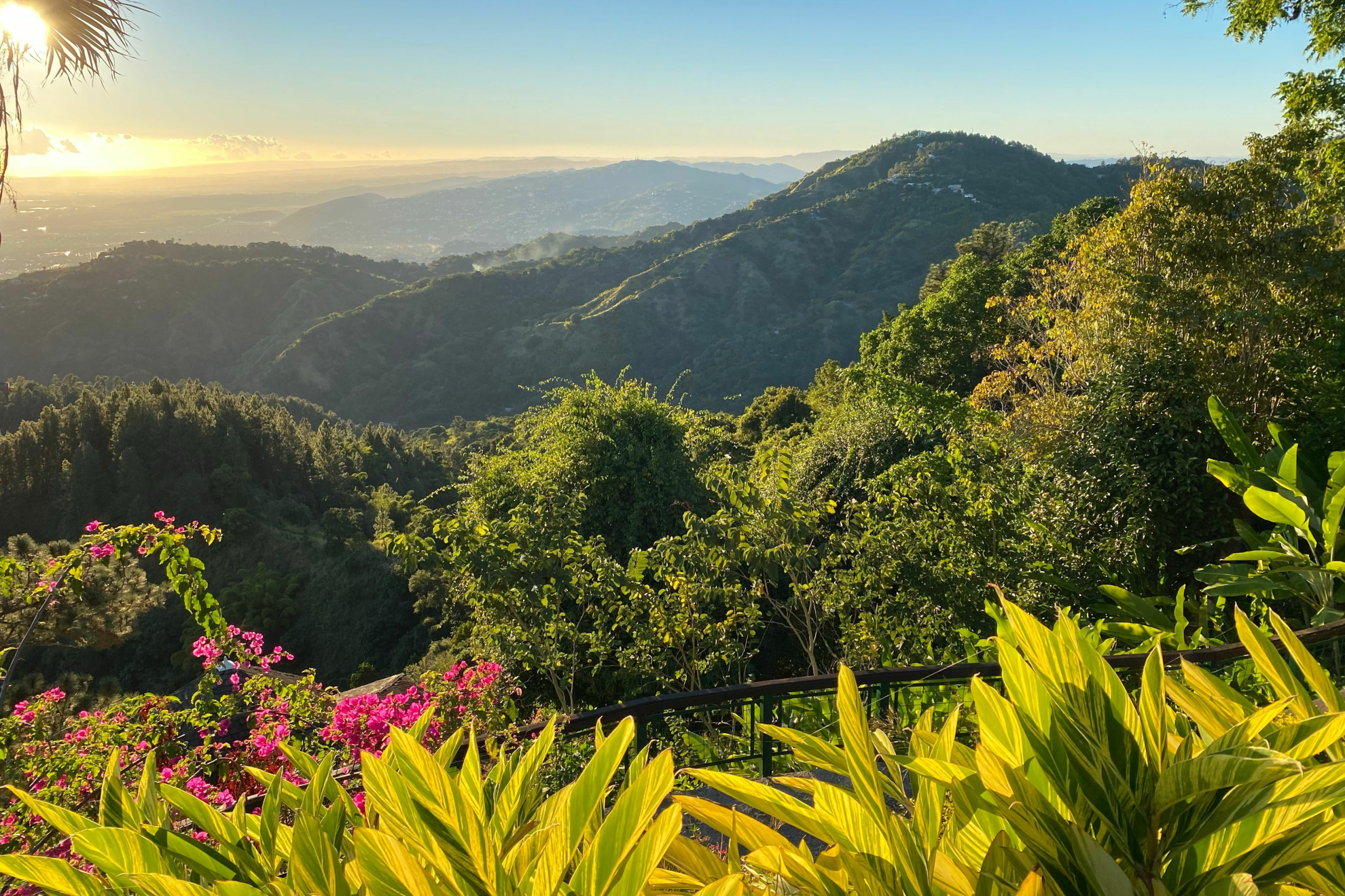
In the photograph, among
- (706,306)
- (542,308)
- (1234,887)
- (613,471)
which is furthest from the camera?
(542,308)

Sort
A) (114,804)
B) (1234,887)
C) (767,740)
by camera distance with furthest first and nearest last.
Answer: (767,740), (114,804), (1234,887)

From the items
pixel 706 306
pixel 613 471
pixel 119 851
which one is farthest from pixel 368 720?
pixel 706 306

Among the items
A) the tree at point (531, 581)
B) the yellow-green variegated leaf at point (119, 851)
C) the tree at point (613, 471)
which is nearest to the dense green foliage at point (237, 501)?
the tree at point (613, 471)

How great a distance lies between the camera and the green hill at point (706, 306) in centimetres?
8981

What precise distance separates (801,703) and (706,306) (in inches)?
3827

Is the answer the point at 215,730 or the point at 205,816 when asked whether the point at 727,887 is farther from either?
the point at 215,730

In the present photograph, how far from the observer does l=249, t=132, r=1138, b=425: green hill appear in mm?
89812

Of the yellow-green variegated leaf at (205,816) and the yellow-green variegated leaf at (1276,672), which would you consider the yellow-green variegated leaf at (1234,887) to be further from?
the yellow-green variegated leaf at (205,816)

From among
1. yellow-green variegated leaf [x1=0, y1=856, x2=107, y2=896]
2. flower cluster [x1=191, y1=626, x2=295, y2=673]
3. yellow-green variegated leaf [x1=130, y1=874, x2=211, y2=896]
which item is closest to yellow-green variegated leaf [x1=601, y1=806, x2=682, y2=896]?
yellow-green variegated leaf [x1=130, y1=874, x2=211, y2=896]

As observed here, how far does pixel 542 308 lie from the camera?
108438mm

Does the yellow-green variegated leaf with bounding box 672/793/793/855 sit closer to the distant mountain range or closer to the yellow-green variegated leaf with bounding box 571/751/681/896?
the yellow-green variegated leaf with bounding box 571/751/681/896

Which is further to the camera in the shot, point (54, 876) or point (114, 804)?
point (114, 804)

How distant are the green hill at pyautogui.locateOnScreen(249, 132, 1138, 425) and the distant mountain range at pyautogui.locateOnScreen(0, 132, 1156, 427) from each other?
29 centimetres

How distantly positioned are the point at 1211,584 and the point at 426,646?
50.5 ft
